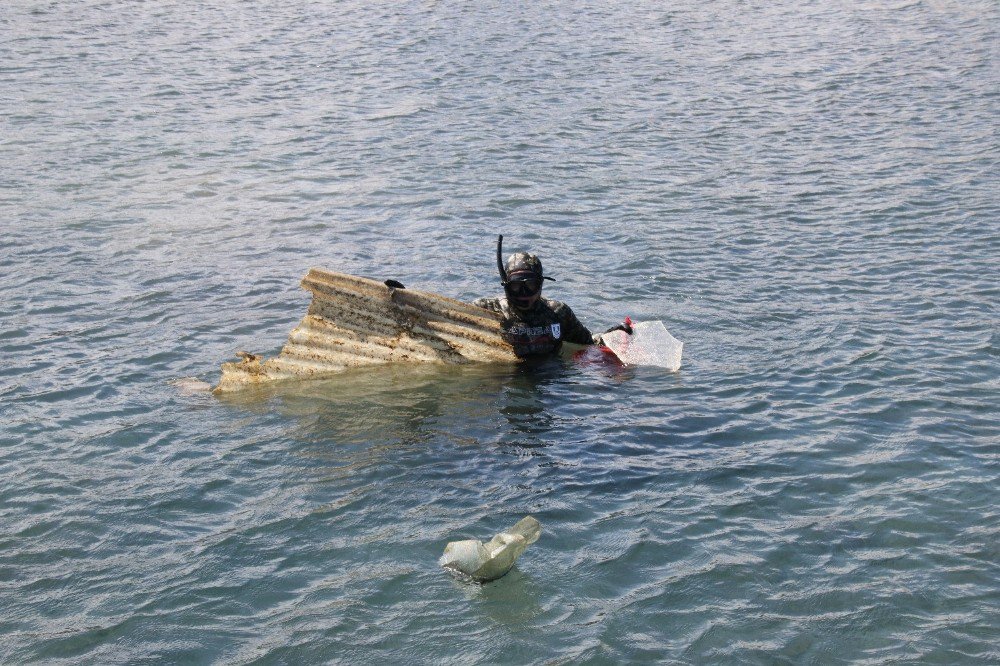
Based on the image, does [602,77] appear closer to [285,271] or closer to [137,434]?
[285,271]

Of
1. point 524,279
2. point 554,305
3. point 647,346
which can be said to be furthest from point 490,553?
point 647,346

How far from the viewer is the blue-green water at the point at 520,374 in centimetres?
733

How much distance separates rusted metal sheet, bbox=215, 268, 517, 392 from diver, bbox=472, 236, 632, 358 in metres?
0.57

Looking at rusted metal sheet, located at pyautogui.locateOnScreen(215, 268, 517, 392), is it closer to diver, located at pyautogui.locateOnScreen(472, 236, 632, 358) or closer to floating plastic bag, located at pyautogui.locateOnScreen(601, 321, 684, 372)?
diver, located at pyautogui.locateOnScreen(472, 236, 632, 358)

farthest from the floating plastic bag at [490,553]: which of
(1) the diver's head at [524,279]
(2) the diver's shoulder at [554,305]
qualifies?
(2) the diver's shoulder at [554,305]

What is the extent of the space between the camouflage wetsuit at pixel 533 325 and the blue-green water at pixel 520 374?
0.28 metres

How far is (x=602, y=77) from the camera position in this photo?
25.7 metres

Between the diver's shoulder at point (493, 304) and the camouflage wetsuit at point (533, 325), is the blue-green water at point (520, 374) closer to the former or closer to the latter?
the camouflage wetsuit at point (533, 325)

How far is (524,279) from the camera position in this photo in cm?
1079

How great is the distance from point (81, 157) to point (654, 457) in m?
14.5

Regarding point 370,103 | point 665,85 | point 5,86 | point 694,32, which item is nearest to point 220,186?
point 370,103

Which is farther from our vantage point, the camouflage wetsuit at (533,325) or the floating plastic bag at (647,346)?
the floating plastic bag at (647,346)

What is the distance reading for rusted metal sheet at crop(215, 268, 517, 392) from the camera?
1096 cm

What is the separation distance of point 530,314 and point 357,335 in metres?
1.77
